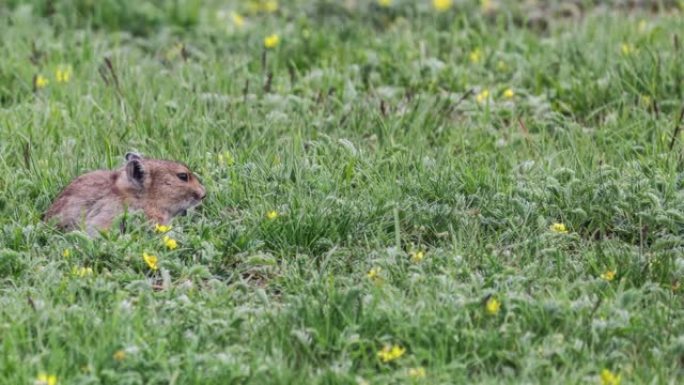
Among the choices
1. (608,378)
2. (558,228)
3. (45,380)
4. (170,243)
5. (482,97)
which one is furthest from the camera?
(482,97)

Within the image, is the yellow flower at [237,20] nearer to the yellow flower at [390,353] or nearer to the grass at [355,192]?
the grass at [355,192]

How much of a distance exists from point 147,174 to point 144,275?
1.01 meters

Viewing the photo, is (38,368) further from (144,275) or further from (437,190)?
(437,190)

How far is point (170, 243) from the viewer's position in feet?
21.3

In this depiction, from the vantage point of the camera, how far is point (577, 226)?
6824 millimetres

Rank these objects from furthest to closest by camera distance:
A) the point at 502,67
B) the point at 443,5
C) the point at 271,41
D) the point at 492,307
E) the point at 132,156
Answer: the point at 443,5 → the point at 271,41 → the point at 502,67 → the point at 132,156 → the point at 492,307

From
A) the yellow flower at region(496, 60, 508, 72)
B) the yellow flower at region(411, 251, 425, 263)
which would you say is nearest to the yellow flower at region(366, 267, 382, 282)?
the yellow flower at region(411, 251, 425, 263)

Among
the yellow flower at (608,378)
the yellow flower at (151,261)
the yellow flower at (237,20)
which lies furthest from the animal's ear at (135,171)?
the yellow flower at (237,20)

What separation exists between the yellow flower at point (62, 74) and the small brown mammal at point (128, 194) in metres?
1.86

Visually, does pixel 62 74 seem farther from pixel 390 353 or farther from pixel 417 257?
pixel 390 353

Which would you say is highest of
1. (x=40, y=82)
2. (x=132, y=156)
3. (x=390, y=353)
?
(x=132, y=156)

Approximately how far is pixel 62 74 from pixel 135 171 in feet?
6.97

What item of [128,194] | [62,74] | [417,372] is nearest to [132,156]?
[128,194]

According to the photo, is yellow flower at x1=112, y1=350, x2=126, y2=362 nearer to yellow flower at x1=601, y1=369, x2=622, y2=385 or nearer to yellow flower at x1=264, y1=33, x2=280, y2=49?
yellow flower at x1=601, y1=369, x2=622, y2=385
